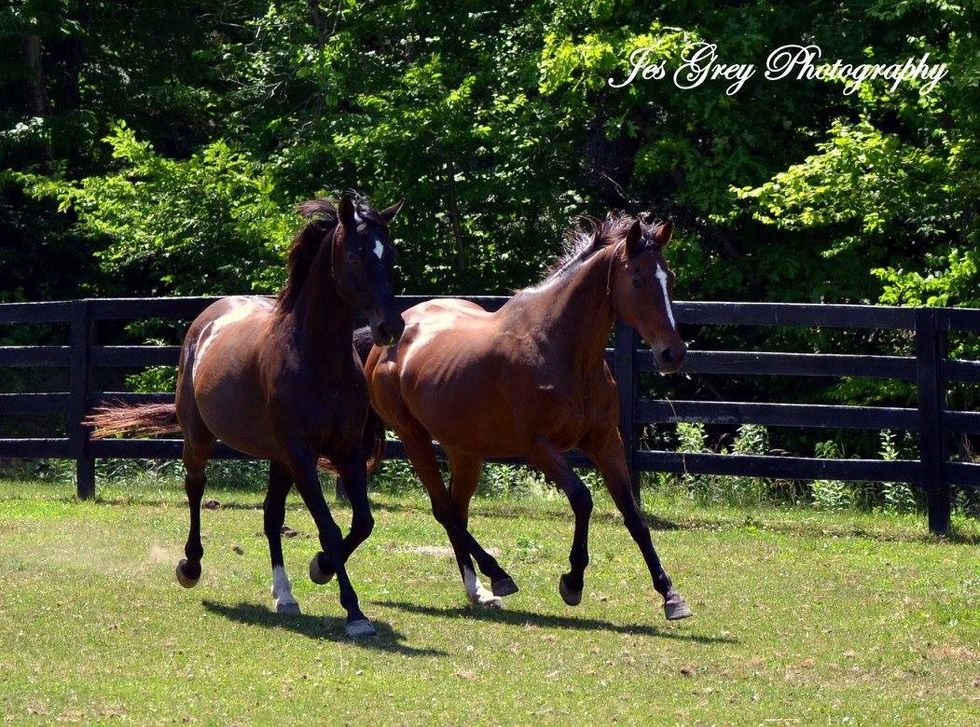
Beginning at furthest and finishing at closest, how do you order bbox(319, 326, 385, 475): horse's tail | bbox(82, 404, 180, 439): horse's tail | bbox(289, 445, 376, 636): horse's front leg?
bbox(82, 404, 180, 439): horse's tail → bbox(319, 326, 385, 475): horse's tail → bbox(289, 445, 376, 636): horse's front leg

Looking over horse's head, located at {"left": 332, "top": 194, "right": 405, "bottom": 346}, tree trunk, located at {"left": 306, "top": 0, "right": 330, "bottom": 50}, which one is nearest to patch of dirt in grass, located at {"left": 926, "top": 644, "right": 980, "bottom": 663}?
horse's head, located at {"left": 332, "top": 194, "right": 405, "bottom": 346}

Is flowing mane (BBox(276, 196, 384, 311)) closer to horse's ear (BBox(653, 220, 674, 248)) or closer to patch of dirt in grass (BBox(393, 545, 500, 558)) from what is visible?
horse's ear (BBox(653, 220, 674, 248))

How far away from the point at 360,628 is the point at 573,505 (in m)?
1.29

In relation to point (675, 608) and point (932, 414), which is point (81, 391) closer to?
point (675, 608)

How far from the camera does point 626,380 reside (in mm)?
11688

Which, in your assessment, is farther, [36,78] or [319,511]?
Result: [36,78]

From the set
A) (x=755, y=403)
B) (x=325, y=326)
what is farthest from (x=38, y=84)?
(x=325, y=326)

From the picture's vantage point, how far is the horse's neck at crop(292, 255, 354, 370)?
7988 millimetres

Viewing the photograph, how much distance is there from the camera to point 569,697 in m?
6.25

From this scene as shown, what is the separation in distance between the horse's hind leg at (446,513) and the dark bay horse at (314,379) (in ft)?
2.79

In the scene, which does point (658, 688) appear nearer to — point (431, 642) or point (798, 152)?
point (431, 642)

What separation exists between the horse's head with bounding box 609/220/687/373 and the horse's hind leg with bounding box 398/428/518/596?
1.55 metres

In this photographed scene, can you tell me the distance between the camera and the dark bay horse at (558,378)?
7863 millimetres

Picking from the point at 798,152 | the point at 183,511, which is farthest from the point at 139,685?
the point at 798,152
